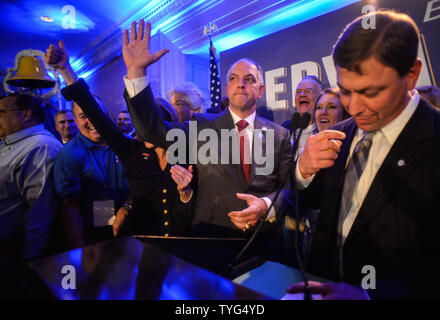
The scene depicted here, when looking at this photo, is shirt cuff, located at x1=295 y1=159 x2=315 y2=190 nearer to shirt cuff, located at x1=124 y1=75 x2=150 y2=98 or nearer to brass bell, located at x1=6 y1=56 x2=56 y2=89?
shirt cuff, located at x1=124 y1=75 x2=150 y2=98

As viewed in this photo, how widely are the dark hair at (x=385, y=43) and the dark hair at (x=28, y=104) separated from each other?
2.46 metres

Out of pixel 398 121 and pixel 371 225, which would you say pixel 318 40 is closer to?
pixel 398 121

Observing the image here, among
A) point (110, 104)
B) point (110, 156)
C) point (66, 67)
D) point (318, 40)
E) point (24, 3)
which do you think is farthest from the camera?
point (110, 104)

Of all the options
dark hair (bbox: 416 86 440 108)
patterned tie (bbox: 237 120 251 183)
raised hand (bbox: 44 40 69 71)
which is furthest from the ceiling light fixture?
dark hair (bbox: 416 86 440 108)

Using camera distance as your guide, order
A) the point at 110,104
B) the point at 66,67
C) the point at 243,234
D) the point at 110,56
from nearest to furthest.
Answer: the point at 243,234, the point at 66,67, the point at 110,56, the point at 110,104

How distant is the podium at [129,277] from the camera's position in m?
0.49

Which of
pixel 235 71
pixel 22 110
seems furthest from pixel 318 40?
pixel 22 110

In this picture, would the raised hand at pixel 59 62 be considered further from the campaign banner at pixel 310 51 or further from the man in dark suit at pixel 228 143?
the campaign banner at pixel 310 51

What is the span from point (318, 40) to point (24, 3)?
529cm

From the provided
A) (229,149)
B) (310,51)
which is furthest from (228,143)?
(310,51)

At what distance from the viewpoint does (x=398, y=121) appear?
2.91ft

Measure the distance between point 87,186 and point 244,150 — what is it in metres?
1.43

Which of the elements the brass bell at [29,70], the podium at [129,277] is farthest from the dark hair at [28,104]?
the brass bell at [29,70]

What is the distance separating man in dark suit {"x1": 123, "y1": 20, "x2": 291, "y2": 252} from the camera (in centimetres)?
128
